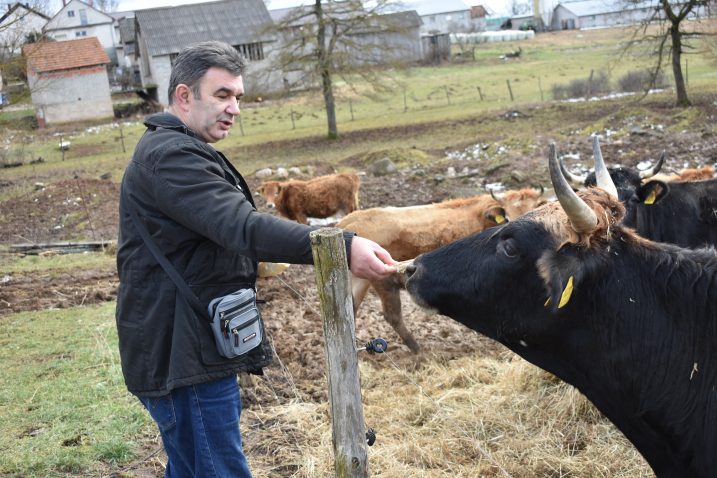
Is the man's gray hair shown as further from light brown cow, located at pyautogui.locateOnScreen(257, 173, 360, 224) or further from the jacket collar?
light brown cow, located at pyautogui.locateOnScreen(257, 173, 360, 224)

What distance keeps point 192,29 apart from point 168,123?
176 feet

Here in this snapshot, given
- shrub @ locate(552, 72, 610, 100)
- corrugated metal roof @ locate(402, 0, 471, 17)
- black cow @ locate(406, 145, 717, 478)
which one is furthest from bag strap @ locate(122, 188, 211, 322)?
corrugated metal roof @ locate(402, 0, 471, 17)

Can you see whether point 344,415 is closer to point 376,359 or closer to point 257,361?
point 257,361

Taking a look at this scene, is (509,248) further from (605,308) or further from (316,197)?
(316,197)

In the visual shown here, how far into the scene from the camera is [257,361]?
128 inches

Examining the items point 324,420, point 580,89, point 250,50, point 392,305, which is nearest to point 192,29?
point 250,50

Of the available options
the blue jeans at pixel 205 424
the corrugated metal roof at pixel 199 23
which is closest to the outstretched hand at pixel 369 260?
the blue jeans at pixel 205 424

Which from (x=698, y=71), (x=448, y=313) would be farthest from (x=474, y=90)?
(x=448, y=313)

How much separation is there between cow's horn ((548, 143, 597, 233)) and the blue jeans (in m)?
1.57

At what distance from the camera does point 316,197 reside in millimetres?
16062

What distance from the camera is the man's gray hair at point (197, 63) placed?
10.2 ft

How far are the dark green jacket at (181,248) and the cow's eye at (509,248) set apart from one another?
815 millimetres

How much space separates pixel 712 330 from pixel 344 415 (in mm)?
1586

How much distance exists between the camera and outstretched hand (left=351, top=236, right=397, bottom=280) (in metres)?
2.91
